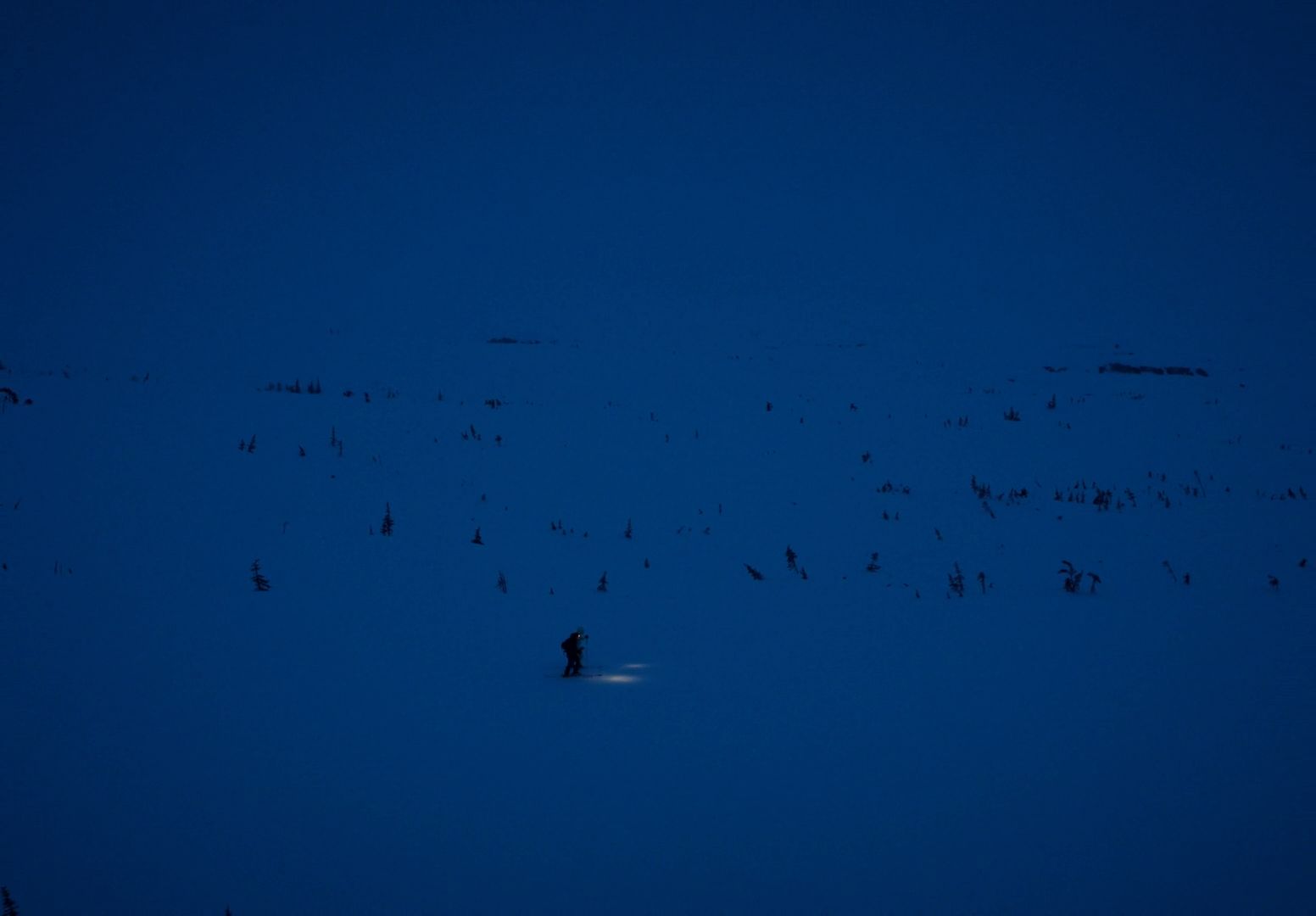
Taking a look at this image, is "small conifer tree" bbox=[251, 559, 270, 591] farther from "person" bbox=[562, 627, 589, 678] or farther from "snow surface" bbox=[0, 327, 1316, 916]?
"person" bbox=[562, 627, 589, 678]

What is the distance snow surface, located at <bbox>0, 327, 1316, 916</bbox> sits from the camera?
2988mm

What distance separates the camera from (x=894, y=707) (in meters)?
4.22

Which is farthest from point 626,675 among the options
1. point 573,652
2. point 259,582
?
point 259,582

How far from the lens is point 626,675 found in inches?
185

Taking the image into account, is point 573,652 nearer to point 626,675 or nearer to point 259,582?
point 626,675

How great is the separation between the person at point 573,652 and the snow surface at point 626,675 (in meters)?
0.16

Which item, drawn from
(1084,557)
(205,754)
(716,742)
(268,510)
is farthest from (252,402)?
(1084,557)

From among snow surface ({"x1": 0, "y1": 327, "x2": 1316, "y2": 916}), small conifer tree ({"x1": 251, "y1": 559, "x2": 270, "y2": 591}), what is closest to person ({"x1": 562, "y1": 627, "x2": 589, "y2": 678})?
snow surface ({"x1": 0, "y1": 327, "x2": 1316, "y2": 916})

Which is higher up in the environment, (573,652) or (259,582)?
(259,582)

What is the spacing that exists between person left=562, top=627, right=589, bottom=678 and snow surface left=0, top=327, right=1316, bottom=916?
163mm

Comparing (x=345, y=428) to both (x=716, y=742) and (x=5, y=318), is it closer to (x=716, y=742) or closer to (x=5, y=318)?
(x=716, y=742)

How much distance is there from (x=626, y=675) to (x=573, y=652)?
0.40 metres

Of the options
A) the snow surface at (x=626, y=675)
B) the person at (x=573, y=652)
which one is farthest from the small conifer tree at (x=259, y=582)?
the person at (x=573, y=652)

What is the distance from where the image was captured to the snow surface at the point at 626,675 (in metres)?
2.99
